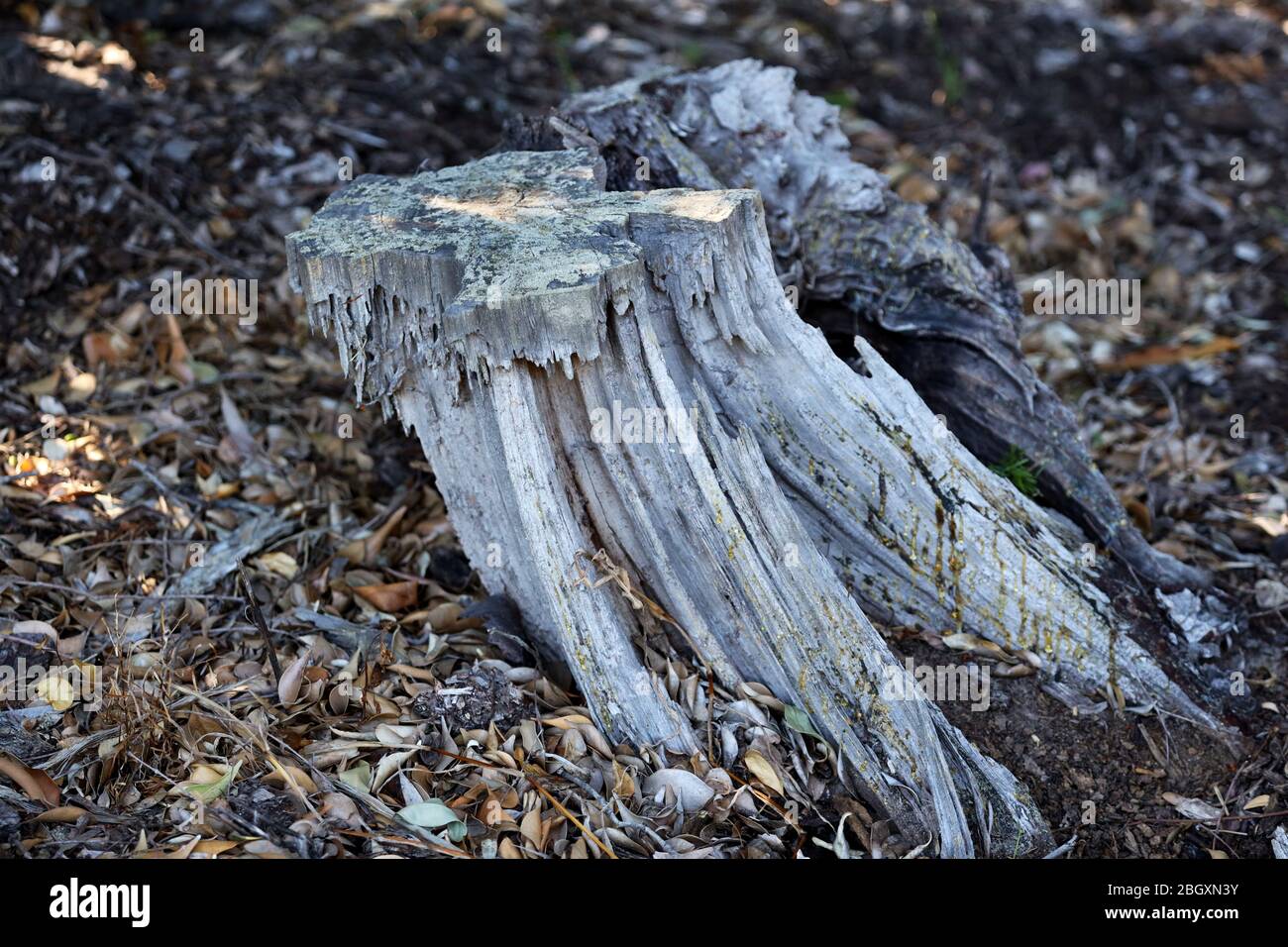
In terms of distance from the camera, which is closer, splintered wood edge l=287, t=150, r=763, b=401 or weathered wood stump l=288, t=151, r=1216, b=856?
splintered wood edge l=287, t=150, r=763, b=401

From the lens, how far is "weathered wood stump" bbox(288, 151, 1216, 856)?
278 cm

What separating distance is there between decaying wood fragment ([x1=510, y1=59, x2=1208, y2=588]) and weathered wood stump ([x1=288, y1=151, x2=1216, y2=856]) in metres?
0.36

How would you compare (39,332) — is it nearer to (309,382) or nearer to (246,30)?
(309,382)

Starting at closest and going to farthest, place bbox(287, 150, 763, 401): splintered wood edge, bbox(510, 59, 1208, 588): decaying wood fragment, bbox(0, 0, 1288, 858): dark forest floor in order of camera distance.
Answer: bbox(287, 150, 763, 401): splintered wood edge → bbox(0, 0, 1288, 858): dark forest floor → bbox(510, 59, 1208, 588): decaying wood fragment

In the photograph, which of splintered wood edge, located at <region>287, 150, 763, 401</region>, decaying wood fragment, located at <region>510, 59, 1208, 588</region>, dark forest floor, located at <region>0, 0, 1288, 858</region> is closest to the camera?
splintered wood edge, located at <region>287, 150, 763, 401</region>

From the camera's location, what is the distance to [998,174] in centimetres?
602

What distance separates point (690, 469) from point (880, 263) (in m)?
1.16

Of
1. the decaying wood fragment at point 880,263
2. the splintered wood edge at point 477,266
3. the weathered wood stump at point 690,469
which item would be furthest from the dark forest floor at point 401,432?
the splintered wood edge at point 477,266

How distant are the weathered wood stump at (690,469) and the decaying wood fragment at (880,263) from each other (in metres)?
0.36

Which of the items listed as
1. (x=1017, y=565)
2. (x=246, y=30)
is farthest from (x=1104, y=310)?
(x=246, y=30)

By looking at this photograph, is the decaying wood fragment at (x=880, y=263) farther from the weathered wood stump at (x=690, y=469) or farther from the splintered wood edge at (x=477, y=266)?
the splintered wood edge at (x=477, y=266)

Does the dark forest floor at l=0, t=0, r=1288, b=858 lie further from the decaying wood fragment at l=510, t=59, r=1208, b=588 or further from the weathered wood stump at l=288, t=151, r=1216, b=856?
the decaying wood fragment at l=510, t=59, r=1208, b=588

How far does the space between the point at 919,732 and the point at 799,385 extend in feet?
2.96

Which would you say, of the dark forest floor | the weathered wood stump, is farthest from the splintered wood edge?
the dark forest floor
